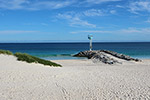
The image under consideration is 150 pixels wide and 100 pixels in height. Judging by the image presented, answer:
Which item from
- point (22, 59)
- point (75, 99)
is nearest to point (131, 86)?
point (75, 99)

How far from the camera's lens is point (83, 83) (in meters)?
9.67

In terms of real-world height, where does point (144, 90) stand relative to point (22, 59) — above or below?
below

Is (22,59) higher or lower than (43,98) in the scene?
higher

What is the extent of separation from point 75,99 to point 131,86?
374 centimetres

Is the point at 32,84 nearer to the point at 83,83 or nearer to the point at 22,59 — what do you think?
the point at 83,83

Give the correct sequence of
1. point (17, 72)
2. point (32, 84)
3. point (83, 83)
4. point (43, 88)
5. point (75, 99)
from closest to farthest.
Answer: point (75, 99)
point (43, 88)
point (32, 84)
point (83, 83)
point (17, 72)

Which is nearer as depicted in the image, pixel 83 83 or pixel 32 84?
pixel 32 84

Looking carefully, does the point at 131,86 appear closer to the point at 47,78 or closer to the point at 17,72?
the point at 47,78

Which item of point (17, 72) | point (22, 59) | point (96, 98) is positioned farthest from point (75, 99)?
point (22, 59)

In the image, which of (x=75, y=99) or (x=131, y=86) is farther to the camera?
(x=131, y=86)

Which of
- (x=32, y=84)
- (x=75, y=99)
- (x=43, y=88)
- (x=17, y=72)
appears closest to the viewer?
(x=75, y=99)

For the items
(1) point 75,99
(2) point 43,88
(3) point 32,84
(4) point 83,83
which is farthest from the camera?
(4) point 83,83

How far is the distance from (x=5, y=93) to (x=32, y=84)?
1.73 metres

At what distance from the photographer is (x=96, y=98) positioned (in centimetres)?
727
